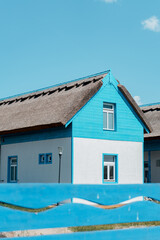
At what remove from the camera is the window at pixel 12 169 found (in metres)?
23.3

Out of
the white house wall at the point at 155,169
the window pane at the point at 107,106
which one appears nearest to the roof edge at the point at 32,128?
the window pane at the point at 107,106

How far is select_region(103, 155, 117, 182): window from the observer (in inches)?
850

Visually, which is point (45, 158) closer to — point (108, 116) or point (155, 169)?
point (108, 116)

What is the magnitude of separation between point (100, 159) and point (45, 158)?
2.84 m

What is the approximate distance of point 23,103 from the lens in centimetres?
2556

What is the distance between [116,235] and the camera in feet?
12.2

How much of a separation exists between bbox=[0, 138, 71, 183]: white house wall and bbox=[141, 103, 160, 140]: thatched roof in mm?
7759

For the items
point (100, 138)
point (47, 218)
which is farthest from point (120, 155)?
point (47, 218)

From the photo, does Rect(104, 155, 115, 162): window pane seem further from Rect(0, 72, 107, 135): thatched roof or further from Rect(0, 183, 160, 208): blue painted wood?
Rect(0, 183, 160, 208): blue painted wood

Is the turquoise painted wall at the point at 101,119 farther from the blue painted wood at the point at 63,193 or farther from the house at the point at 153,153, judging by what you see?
the blue painted wood at the point at 63,193

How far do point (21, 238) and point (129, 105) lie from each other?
65.2 feet

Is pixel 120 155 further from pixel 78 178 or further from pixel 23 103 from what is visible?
pixel 23 103

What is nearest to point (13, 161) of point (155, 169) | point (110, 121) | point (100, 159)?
point (100, 159)

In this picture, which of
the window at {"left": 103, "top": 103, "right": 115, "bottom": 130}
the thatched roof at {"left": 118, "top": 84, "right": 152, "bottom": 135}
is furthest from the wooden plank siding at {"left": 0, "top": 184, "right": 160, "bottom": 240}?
the thatched roof at {"left": 118, "top": 84, "right": 152, "bottom": 135}
